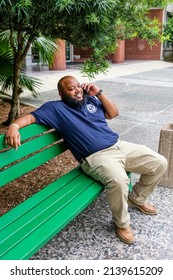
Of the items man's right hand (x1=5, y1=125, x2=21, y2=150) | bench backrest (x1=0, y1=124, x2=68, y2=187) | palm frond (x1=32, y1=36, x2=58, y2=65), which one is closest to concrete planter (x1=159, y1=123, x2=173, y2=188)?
bench backrest (x1=0, y1=124, x2=68, y2=187)

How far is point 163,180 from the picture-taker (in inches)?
150

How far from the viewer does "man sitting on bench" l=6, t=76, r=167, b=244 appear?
271cm

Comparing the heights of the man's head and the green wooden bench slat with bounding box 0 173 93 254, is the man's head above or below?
above

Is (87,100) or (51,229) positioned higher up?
(87,100)

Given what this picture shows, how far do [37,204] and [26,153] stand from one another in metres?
0.42

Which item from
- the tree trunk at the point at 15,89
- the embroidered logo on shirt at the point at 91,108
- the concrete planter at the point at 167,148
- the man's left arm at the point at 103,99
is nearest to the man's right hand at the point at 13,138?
the embroidered logo on shirt at the point at 91,108

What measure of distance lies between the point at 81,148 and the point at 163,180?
1.37 m

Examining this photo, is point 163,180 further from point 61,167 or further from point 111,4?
point 111,4

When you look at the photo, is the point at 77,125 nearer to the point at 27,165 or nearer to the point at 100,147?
the point at 100,147

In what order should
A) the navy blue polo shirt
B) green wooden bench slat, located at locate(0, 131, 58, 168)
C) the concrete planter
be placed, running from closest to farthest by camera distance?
green wooden bench slat, located at locate(0, 131, 58, 168) → the navy blue polo shirt → the concrete planter

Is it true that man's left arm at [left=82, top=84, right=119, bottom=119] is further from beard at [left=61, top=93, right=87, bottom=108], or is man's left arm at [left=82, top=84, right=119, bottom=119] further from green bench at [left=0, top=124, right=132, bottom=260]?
green bench at [left=0, top=124, right=132, bottom=260]

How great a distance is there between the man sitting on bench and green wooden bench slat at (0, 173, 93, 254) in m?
0.20
